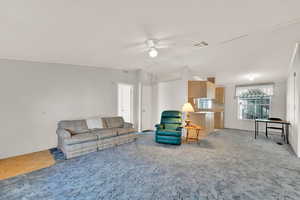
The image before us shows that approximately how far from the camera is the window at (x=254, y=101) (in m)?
6.34

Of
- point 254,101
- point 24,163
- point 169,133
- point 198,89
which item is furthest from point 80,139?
point 254,101

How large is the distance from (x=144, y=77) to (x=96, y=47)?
3.03 meters

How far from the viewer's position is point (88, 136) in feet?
11.8

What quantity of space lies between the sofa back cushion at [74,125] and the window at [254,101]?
23.4 ft

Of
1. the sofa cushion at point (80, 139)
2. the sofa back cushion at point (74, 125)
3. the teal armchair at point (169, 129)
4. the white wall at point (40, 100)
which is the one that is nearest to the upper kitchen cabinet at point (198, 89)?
the teal armchair at point (169, 129)

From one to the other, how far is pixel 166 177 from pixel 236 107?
6.28 meters

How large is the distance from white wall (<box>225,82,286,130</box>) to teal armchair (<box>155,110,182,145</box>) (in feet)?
13.1

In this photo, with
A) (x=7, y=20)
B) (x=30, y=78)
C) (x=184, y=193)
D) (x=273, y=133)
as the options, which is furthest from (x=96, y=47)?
(x=273, y=133)

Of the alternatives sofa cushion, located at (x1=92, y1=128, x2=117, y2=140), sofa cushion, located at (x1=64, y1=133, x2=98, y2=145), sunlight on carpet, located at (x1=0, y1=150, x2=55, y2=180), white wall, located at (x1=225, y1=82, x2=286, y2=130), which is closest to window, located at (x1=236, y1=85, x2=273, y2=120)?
white wall, located at (x1=225, y1=82, x2=286, y2=130)

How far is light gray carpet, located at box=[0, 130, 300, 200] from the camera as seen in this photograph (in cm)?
198

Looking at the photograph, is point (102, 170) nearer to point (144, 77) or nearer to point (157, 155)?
point (157, 155)

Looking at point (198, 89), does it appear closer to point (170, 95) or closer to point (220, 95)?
point (170, 95)

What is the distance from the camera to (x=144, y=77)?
5.96 m

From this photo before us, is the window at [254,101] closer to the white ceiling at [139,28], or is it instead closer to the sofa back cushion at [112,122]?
the white ceiling at [139,28]
